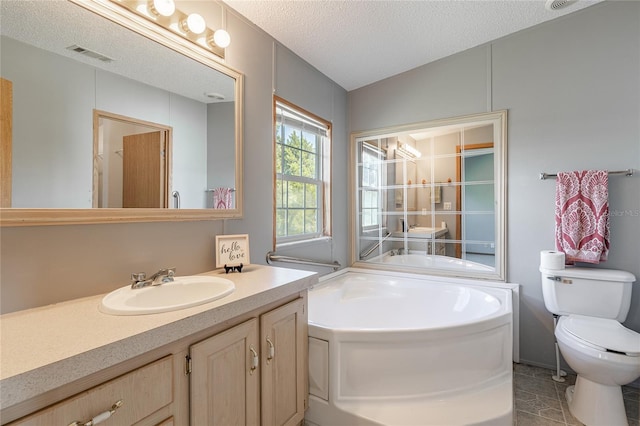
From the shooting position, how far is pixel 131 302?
A: 116 cm

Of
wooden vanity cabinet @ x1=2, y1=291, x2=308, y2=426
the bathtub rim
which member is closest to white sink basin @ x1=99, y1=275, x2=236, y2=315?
wooden vanity cabinet @ x1=2, y1=291, x2=308, y2=426

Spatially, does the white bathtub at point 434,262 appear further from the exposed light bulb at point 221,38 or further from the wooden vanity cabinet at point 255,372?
the exposed light bulb at point 221,38

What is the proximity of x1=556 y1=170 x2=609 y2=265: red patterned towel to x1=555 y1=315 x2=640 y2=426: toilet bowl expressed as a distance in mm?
491

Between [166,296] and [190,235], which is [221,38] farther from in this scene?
[166,296]

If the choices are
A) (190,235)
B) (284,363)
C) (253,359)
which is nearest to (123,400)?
(253,359)

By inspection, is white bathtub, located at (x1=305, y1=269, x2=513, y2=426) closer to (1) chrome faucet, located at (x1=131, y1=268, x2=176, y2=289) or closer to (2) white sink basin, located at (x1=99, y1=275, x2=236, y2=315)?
(2) white sink basin, located at (x1=99, y1=275, x2=236, y2=315)

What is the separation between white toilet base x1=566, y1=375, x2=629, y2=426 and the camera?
169 cm

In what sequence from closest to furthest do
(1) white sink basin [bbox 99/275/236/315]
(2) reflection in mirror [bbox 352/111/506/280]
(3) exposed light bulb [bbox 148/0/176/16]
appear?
(1) white sink basin [bbox 99/275/236/315] < (3) exposed light bulb [bbox 148/0/176/16] < (2) reflection in mirror [bbox 352/111/506/280]

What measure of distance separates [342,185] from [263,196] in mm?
1228

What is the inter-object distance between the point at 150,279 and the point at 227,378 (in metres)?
0.54

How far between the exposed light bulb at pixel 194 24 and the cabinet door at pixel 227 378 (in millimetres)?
1487

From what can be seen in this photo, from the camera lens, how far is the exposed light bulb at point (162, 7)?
1415 mm

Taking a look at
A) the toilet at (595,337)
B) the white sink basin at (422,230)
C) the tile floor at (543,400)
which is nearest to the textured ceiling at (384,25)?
the white sink basin at (422,230)

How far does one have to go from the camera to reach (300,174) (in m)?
2.63
